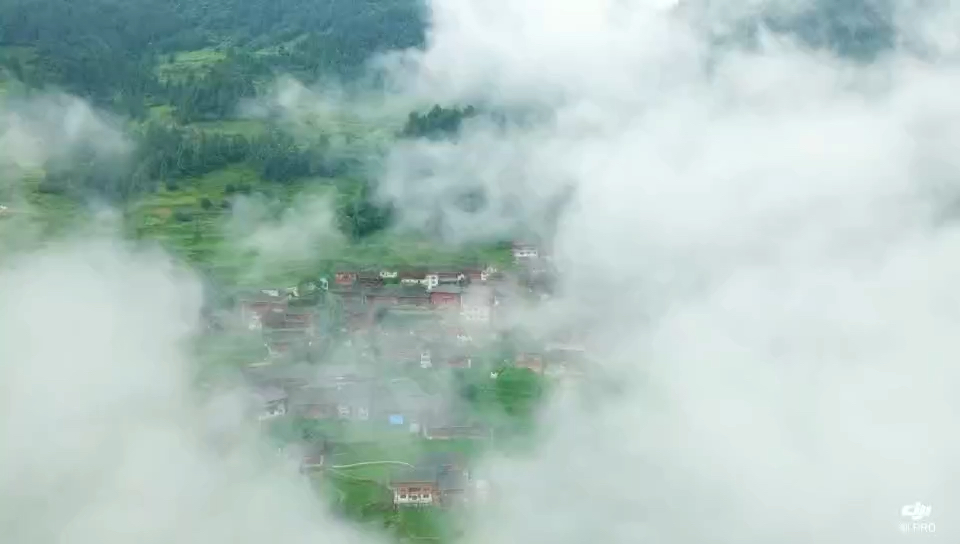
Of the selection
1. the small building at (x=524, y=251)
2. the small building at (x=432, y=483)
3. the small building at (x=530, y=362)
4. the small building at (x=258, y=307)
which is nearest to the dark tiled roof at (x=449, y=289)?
the small building at (x=524, y=251)

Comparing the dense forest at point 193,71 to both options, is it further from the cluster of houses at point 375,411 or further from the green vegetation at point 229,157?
the cluster of houses at point 375,411

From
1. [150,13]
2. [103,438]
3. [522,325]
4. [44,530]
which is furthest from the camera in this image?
[150,13]

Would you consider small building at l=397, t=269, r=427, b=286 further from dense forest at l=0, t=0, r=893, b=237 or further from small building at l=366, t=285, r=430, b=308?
dense forest at l=0, t=0, r=893, b=237

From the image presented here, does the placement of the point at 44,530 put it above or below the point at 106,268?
below

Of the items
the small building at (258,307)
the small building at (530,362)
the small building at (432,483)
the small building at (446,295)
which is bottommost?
the small building at (432,483)

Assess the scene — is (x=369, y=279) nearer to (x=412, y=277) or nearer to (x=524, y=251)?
(x=412, y=277)

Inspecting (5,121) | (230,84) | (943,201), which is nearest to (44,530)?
(5,121)

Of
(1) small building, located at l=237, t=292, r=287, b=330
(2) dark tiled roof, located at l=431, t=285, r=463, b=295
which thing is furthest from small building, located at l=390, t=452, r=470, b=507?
(2) dark tiled roof, located at l=431, t=285, r=463, b=295

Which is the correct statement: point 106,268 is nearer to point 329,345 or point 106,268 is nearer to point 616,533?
point 329,345

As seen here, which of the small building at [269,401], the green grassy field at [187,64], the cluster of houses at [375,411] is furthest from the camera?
the green grassy field at [187,64]
